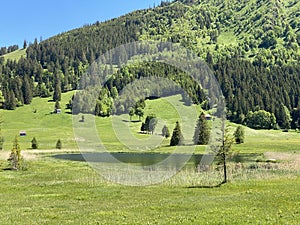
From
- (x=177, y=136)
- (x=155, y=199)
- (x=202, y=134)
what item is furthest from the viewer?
(x=202, y=134)

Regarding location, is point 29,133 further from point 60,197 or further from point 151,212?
point 151,212

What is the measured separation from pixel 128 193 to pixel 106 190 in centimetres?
400

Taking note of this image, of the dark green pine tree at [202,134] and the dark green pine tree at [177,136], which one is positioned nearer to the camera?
the dark green pine tree at [177,136]

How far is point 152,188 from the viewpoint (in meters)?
46.1

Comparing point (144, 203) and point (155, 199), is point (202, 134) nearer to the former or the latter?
point (155, 199)

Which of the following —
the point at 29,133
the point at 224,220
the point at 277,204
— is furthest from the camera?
the point at 29,133

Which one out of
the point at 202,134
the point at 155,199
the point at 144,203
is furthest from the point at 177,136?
the point at 144,203

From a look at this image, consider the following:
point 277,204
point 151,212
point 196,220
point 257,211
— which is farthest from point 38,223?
point 277,204

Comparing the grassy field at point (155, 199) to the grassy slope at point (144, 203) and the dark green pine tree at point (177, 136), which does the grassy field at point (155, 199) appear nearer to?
the grassy slope at point (144, 203)

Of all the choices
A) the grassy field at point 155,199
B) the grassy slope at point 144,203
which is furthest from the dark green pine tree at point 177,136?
the grassy slope at point 144,203

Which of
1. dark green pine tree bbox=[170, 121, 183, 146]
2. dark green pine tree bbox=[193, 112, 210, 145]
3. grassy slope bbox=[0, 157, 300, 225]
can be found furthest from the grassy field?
dark green pine tree bbox=[170, 121, 183, 146]

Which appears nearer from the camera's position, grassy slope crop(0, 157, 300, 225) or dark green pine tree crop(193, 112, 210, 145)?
grassy slope crop(0, 157, 300, 225)

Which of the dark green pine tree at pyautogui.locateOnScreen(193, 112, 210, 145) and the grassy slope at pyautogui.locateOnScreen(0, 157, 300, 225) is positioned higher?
the dark green pine tree at pyautogui.locateOnScreen(193, 112, 210, 145)

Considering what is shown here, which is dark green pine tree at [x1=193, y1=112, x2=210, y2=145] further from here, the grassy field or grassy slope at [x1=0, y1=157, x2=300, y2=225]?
grassy slope at [x1=0, y1=157, x2=300, y2=225]
